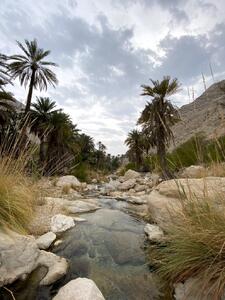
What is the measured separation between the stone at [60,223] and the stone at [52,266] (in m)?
1.30

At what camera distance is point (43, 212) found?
14.9 feet

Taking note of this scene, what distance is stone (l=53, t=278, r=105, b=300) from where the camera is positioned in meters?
2.05

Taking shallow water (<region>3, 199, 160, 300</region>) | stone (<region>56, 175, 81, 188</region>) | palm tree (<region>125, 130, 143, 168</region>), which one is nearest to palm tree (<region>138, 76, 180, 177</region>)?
stone (<region>56, 175, 81, 188</region>)

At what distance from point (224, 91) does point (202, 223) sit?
2.07 meters

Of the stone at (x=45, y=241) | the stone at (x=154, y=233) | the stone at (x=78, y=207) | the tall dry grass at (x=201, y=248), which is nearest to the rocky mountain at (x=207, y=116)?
the tall dry grass at (x=201, y=248)

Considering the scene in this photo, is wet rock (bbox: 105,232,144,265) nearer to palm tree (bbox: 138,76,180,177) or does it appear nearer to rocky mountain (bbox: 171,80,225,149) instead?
rocky mountain (bbox: 171,80,225,149)

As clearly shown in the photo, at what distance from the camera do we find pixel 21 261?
2525 millimetres

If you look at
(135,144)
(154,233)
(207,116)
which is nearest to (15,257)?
(154,233)

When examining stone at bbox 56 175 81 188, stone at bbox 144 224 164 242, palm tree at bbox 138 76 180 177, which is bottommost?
stone at bbox 144 224 164 242

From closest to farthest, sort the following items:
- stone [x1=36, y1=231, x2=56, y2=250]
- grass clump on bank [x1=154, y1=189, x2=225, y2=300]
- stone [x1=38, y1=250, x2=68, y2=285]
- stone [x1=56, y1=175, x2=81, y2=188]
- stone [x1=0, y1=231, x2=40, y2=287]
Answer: grass clump on bank [x1=154, y1=189, x2=225, y2=300] → stone [x1=0, y1=231, x2=40, y2=287] → stone [x1=38, y1=250, x2=68, y2=285] → stone [x1=36, y1=231, x2=56, y2=250] → stone [x1=56, y1=175, x2=81, y2=188]

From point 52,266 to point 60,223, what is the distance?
1779mm

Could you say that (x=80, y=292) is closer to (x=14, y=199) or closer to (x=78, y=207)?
(x=14, y=199)

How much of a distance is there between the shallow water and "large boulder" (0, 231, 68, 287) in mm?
85

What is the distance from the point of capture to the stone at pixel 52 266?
2483 mm
